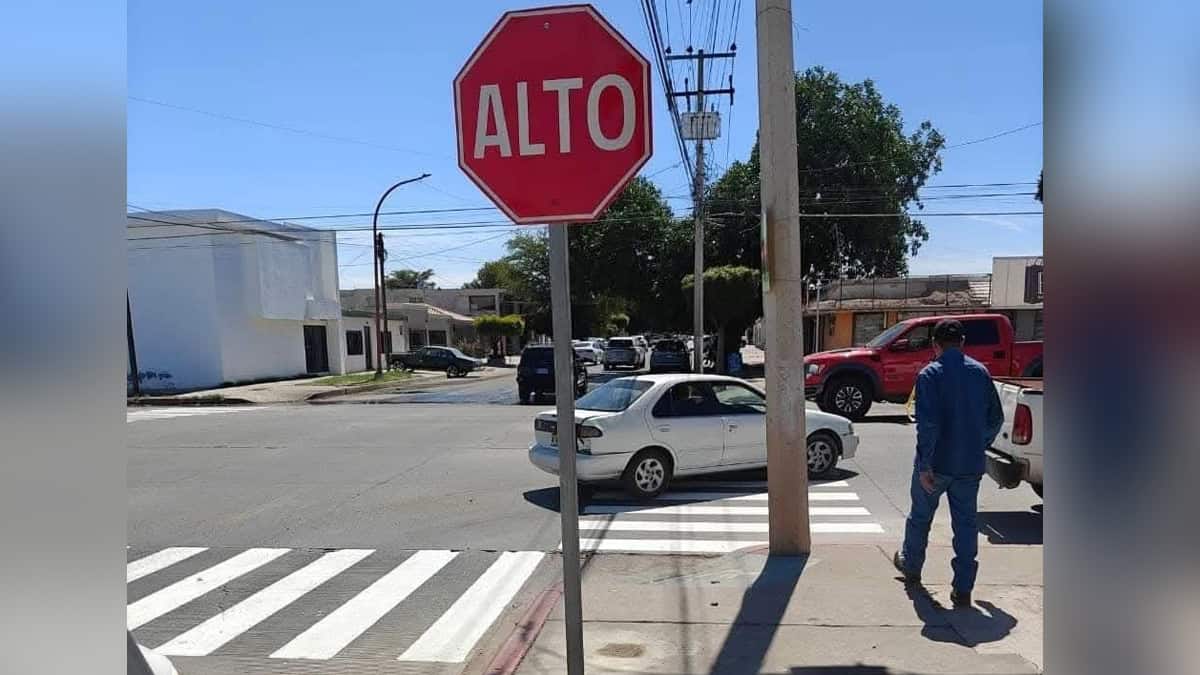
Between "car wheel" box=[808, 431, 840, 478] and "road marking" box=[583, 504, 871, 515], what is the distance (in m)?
1.61

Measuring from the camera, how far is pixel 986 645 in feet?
13.4

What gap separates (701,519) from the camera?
301 inches

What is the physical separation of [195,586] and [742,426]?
20.1 ft

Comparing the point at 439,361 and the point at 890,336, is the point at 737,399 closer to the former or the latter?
the point at 890,336

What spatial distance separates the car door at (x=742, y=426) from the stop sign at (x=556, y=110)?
6.56 meters

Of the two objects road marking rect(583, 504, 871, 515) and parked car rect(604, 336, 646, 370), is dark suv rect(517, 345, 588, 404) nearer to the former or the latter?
road marking rect(583, 504, 871, 515)

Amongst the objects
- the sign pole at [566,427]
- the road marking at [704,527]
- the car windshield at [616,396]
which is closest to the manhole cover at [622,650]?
the sign pole at [566,427]

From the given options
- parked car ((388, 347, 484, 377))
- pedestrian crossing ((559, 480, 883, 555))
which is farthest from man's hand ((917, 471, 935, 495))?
parked car ((388, 347, 484, 377))

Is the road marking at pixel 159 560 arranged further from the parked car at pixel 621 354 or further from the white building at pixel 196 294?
the parked car at pixel 621 354

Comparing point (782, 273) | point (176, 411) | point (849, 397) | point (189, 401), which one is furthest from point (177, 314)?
point (782, 273)

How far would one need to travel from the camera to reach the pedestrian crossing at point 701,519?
6691mm
